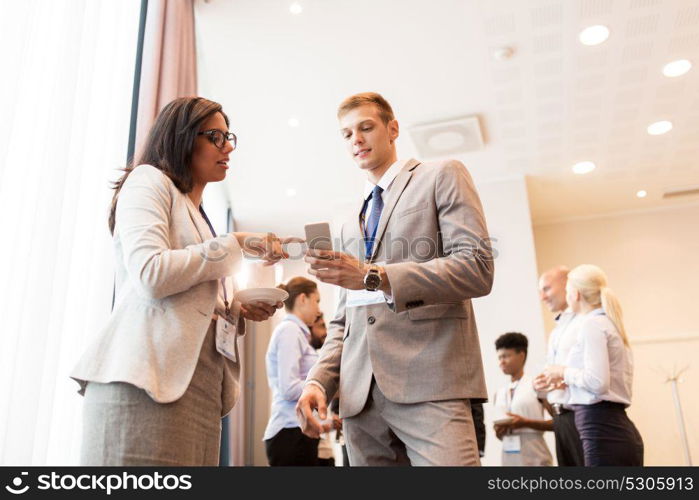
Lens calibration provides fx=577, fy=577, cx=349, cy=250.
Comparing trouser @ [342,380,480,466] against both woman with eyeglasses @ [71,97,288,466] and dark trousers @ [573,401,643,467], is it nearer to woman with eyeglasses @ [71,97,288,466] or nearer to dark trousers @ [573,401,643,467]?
woman with eyeglasses @ [71,97,288,466]

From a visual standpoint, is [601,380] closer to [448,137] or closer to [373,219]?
[373,219]

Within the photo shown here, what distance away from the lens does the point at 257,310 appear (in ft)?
5.11

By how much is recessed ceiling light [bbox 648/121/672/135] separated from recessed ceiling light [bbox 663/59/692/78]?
2.63 ft

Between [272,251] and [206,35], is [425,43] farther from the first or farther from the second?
[272,251]

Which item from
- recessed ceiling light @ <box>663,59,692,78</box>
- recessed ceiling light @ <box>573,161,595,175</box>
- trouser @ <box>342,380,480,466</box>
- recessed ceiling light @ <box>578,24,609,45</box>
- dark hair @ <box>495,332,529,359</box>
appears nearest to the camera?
trouser @ <box>342,380,480,466</box>

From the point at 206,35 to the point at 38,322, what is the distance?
271cm

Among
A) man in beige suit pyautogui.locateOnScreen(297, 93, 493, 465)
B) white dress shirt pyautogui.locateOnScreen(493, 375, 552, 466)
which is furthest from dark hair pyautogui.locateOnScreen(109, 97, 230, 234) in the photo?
white dress shirt pyautogui.locateOnScreen(493, 375, 552, 466)

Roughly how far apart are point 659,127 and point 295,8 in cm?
350

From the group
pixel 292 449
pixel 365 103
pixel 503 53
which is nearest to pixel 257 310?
pixel 365 103

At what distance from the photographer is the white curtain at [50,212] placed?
173 cm

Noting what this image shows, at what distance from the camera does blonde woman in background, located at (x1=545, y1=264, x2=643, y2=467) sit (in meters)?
2.71

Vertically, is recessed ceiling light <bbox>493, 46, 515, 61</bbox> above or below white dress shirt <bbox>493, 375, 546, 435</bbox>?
above

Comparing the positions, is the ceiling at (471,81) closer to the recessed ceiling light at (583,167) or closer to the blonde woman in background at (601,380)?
the recessed ceiling light at (583,167)

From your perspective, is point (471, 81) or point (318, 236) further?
point (471, 81)
